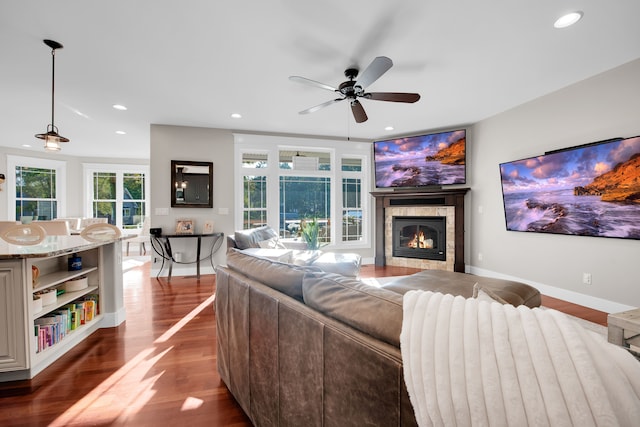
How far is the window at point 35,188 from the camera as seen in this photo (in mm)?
6579

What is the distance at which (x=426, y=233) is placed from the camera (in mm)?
5223

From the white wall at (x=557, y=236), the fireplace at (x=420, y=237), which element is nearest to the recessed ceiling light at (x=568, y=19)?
the white wall at (x=557, y=236)

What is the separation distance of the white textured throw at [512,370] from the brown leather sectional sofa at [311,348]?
10cm

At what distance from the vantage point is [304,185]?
556 cm

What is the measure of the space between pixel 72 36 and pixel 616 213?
5238 mm

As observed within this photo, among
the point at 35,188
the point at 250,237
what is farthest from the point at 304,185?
the point at 35,188

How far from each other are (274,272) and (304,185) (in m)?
4.27

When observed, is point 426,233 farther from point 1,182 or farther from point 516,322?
point 1,182

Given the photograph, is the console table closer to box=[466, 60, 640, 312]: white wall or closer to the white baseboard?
box=[466, 60, 640, 312]: white wall

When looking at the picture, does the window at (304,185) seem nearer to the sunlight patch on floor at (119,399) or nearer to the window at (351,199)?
the window at (351,199)

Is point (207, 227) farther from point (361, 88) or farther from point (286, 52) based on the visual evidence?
point (361, 88)

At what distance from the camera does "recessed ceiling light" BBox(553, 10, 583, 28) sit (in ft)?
6.86

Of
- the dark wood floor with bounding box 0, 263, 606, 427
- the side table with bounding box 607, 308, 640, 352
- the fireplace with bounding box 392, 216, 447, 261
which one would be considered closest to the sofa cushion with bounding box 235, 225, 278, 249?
the dark wood floor with bounding box 0, 263, 606, 427

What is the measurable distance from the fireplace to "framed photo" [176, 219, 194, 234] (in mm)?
3651
